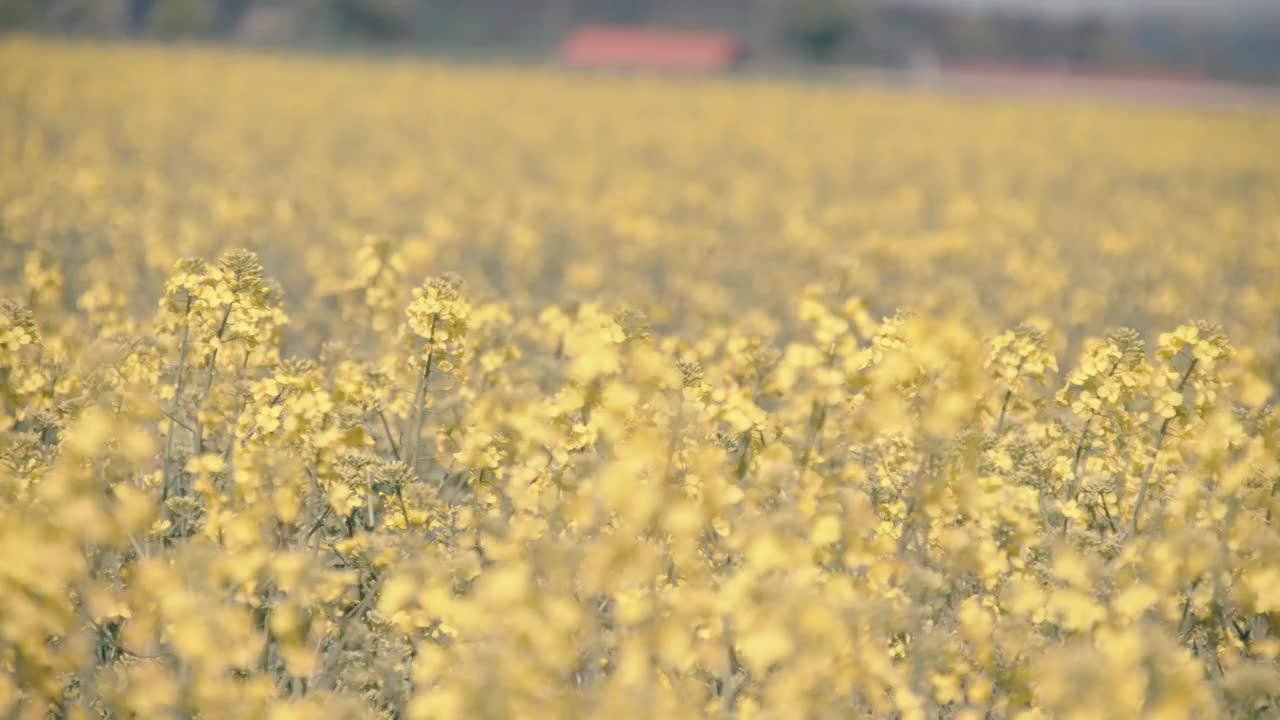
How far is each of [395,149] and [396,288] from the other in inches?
560

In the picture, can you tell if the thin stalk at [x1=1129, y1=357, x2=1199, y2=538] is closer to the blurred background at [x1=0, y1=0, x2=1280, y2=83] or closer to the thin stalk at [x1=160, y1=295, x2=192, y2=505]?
the thin stalk at [x1=160, y1=295, x2=192, y2=505]

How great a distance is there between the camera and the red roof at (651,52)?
2237 inches

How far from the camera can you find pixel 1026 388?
510 centimetres

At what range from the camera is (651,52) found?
59.4 meters

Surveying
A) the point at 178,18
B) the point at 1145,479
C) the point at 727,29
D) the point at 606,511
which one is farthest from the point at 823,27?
the point at 606,511

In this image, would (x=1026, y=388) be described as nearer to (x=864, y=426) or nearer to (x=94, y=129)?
(x=864, y=426)

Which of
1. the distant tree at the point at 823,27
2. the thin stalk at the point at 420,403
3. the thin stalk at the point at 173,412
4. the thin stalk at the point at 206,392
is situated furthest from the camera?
the distant tree at the point at 823,27

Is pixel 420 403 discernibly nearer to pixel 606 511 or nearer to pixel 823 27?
pixel 606 511

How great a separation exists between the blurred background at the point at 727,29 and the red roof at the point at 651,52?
1.35 meters

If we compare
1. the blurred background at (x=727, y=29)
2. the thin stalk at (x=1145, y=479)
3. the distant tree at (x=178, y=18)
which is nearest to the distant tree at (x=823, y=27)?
the blurred background at (x=727, y=29)

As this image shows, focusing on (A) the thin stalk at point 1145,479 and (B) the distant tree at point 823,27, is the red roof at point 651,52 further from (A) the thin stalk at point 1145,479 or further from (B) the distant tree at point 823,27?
(A) the thin stalk at point 1145,479

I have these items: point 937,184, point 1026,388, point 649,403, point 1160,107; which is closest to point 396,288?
point 649,403

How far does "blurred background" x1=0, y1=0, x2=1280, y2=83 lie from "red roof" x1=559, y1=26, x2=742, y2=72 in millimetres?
1347

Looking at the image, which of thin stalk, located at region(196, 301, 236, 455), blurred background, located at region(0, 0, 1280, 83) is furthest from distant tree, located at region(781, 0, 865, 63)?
thin stalk, located at region(196, 301, 236, 455)
